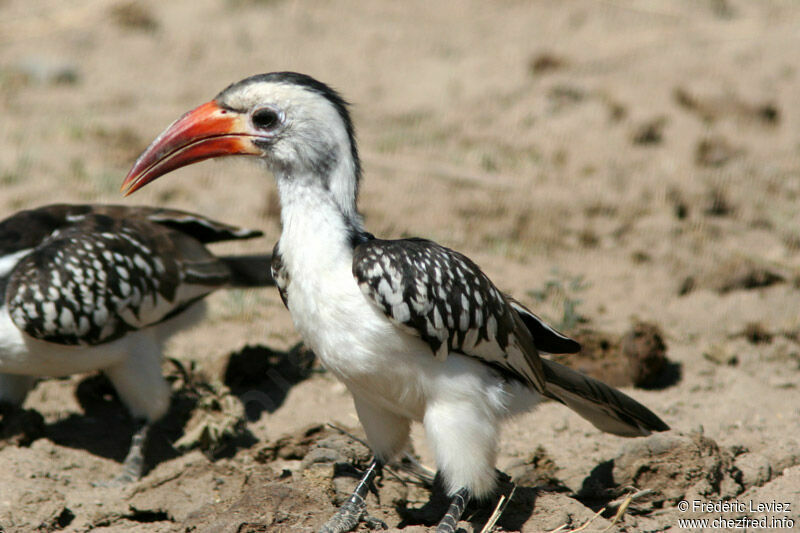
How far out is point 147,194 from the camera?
7.23 meters

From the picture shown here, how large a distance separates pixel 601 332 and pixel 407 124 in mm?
3532

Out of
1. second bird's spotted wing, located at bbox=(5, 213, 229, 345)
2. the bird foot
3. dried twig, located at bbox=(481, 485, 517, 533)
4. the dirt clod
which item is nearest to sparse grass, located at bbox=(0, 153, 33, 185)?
second bird's spotted wing, located at bbox=(5, 213, 229, 345)

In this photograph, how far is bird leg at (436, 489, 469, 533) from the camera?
3.87 meters

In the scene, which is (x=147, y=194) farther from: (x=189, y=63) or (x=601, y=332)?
(x=601, y=332)

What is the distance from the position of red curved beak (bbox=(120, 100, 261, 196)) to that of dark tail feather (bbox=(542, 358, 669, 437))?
1.68 m

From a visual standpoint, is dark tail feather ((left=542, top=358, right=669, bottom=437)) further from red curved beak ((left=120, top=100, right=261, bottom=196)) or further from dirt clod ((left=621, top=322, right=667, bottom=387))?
red curved beak ((left=120, top=100, right=261, bottom=196))

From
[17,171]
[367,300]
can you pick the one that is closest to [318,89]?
[367,300]

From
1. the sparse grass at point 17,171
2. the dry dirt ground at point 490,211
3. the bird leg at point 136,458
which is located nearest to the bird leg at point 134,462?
the bird leg at point 136,458

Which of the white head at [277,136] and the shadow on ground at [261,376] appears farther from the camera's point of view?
the shadow on ground at [261,376]

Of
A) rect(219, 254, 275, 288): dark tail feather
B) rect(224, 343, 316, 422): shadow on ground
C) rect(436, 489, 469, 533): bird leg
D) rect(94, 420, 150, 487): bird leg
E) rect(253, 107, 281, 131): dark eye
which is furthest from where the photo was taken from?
rect(219, 254, 275, 288): dark tail feather

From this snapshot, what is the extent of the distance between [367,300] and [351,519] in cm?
95

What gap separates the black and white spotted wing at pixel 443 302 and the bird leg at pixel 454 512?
1.85 feet

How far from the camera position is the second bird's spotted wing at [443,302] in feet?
12.2

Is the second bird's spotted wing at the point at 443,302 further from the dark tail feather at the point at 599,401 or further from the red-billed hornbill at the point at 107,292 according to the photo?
the red-billed hornbill at the point at 107,292
